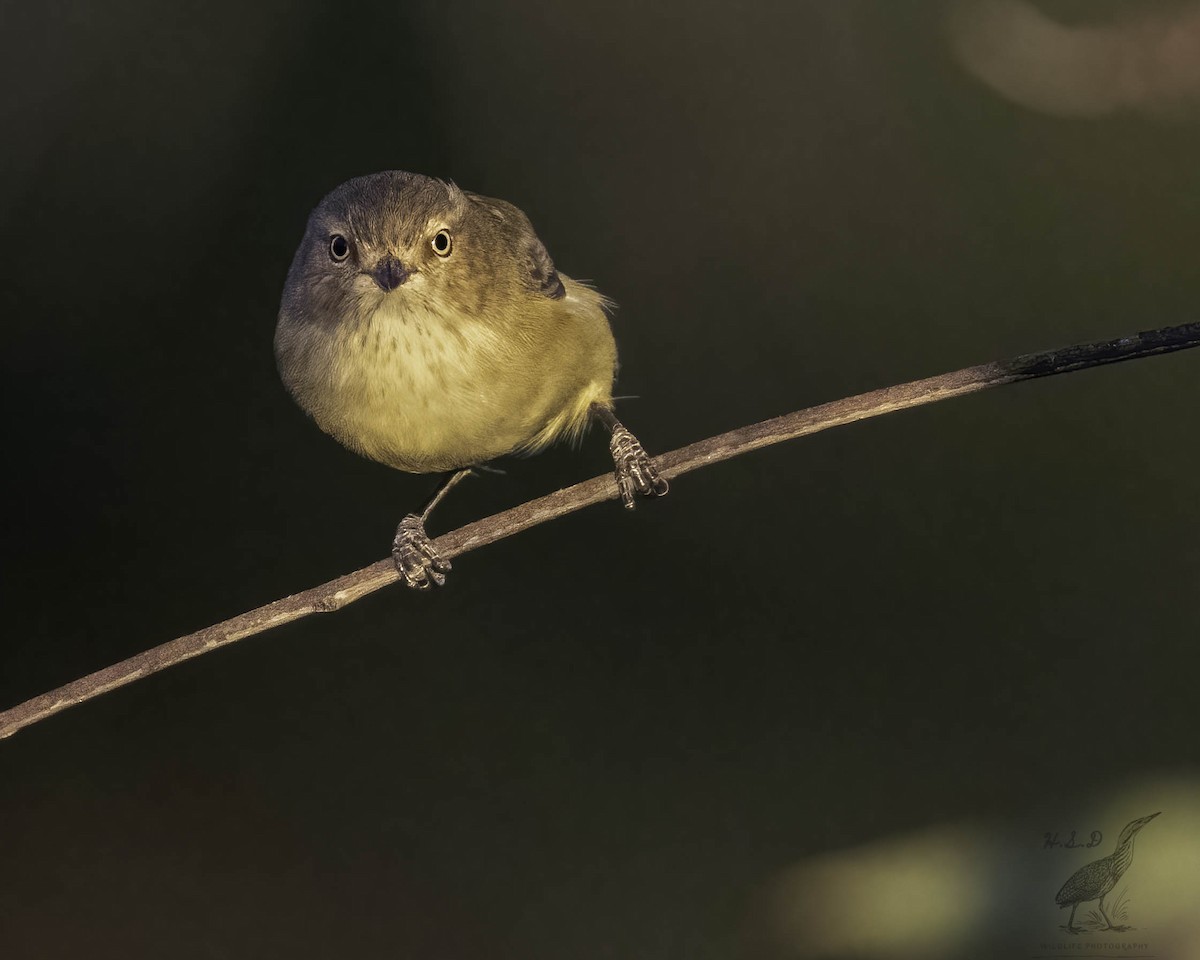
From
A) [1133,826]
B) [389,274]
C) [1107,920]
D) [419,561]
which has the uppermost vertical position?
[389,274]

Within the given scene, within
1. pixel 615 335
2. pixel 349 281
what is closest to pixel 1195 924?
pixel 615 335

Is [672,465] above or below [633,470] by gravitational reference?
below

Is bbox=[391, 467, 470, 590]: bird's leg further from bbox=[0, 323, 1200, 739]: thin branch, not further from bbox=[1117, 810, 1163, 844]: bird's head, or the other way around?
bbox=[1117, 810, 1163, 844]: bird's head

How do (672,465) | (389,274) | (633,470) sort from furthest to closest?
(633,470) < (389,274) < (672,465)

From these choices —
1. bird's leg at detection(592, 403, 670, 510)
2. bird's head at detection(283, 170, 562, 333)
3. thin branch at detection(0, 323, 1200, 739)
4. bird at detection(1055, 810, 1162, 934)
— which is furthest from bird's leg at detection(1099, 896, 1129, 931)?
bird's head at detection(283, 170, 562, 333)

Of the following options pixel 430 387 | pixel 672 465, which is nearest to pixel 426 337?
pixel 430 387

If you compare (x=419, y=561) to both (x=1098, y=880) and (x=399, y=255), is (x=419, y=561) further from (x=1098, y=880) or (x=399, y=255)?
(x=1098, y=880)

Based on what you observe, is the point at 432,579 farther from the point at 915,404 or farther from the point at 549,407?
the point at 915,404
